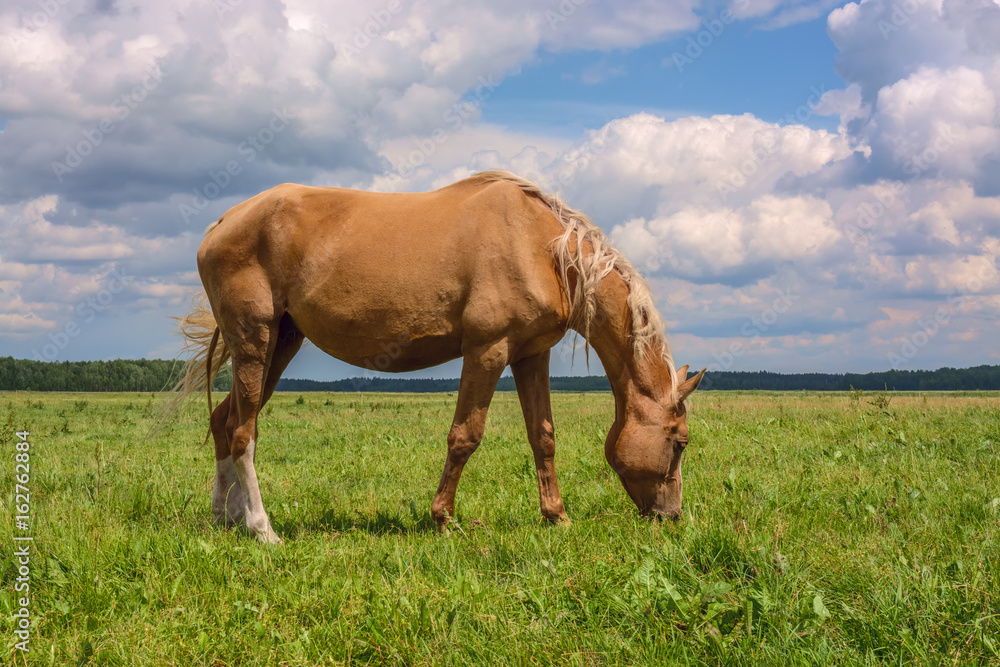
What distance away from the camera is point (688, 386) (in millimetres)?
5297

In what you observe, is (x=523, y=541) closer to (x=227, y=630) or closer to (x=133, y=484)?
(x=227, y=630)

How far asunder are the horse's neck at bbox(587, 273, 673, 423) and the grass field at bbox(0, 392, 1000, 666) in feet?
3.18

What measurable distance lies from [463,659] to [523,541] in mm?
1723

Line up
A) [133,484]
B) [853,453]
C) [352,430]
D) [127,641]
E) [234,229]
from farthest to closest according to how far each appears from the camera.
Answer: [352,430] < [853,453] < [133,484] < [234,229] < [127,641]

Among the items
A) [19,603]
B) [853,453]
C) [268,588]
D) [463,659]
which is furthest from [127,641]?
[853,453]

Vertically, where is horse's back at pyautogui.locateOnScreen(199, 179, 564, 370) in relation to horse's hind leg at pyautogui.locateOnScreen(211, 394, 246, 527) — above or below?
above

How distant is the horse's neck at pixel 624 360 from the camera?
5.43 meters

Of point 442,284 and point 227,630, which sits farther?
point 442,284

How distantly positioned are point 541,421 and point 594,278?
1.39 m

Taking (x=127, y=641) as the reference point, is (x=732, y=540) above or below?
above

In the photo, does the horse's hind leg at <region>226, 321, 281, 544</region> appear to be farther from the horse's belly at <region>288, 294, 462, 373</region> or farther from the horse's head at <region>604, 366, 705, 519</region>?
the horse's head at <region>604, 366, 705, 519</region>

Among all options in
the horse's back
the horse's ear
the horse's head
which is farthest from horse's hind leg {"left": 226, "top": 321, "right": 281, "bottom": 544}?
the horse's ear

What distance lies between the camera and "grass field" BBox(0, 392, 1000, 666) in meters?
2.85

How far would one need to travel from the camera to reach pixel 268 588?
370 cm
